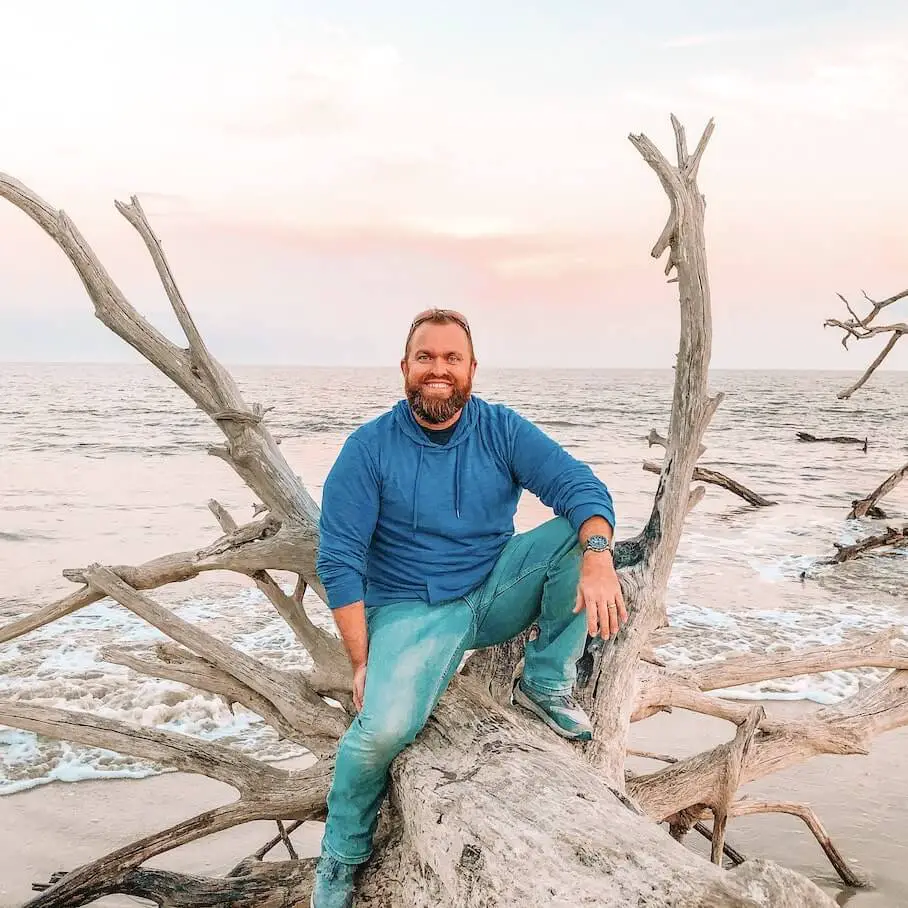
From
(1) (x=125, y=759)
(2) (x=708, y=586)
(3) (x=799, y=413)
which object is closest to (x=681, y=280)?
(1) (x=125, y=759)

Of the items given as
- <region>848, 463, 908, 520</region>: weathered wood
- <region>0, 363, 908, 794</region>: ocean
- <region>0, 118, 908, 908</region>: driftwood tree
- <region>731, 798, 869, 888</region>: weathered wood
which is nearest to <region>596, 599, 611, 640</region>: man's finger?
<region>0, 118, 908, 908</region>: driftwood tree

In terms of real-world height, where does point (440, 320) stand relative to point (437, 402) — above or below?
above

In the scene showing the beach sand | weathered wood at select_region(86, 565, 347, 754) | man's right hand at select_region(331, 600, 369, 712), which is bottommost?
the beach sand

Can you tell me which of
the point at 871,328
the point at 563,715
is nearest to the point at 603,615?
the point at 563,715

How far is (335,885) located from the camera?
2803 mm

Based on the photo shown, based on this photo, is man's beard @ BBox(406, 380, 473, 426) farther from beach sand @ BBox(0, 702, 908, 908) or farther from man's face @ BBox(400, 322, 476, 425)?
beach sand @ BBox(0, 702, 908, 908)

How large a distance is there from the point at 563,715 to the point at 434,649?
0.56 meters

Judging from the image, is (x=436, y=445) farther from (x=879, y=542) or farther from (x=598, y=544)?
(x=879, y=542)

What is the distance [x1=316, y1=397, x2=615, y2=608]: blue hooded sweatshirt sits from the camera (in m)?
3.07

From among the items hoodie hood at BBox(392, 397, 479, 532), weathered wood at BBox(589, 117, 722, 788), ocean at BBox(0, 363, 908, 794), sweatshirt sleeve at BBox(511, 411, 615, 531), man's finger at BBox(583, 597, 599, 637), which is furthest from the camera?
ocean at BBox(0, 363, 908, 794)

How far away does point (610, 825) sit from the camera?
228cm

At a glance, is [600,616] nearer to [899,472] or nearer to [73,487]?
[899,472]

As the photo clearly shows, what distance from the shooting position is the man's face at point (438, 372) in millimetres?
3123

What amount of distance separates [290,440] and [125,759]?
2520 centimetres
